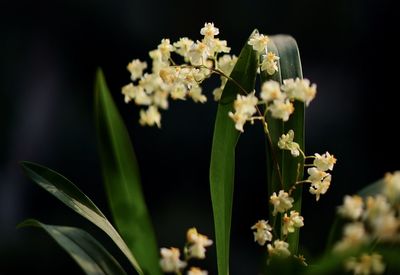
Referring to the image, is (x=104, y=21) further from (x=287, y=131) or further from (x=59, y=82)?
(x=287, y=131)

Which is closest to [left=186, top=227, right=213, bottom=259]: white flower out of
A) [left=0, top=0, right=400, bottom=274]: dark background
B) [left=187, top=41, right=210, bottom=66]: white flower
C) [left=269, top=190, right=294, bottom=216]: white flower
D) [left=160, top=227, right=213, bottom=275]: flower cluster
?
[left=160, top=227, right=213, bottom=275]: flower cluster

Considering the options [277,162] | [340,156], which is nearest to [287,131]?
[277,162]

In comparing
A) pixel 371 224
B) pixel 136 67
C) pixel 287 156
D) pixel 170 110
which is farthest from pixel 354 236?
pixel 170 110

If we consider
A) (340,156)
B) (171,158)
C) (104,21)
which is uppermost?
(104,21)

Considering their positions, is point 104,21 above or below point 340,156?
above

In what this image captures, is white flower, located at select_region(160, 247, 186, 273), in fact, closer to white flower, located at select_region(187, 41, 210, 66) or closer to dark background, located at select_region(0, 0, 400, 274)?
white flower, located at select_region(187, 41, 210, 66)

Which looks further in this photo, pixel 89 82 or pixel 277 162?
pixel 89 82

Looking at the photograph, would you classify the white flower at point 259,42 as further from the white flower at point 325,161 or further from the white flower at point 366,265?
the white flower at point 366,265

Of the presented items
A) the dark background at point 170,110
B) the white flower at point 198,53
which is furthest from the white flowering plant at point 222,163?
the dark background at point 170,110
